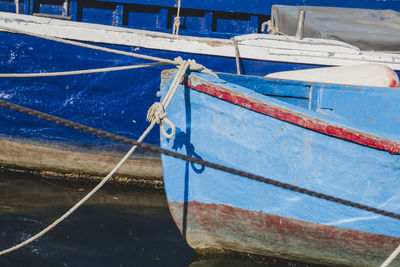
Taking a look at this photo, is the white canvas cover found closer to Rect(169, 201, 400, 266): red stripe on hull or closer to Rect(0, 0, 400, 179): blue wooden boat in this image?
Rect(0, 0, 400, 179): blue wooden boat

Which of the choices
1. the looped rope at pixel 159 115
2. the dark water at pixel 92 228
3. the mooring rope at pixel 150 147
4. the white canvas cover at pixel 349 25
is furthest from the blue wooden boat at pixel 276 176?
the white canvas cover at pixel 349 25

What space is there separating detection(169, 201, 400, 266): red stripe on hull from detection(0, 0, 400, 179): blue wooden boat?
1.45m

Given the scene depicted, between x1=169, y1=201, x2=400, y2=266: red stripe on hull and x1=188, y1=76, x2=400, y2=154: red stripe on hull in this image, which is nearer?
x1=188, y1=76, x2=400, y2=154: red stripe on hull

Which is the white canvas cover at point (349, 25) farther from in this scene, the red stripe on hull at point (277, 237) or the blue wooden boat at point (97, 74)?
the red stripe on hull at point (277, 237)

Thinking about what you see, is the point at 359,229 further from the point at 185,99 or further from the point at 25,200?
the point at 25,200

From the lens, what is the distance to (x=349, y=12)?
5508 millimetres

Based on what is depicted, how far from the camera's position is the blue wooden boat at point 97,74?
4145 millimetres

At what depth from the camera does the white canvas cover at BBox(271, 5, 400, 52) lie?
4660 millimetres

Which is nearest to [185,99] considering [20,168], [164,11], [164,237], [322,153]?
[322,153]

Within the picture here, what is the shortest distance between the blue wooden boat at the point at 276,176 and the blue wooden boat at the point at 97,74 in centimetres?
140

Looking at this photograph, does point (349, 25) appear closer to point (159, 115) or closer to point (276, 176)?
point (276, 176)

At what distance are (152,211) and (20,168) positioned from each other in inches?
61.4

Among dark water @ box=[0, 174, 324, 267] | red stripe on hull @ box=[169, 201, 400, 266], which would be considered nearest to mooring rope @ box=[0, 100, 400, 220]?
red stripe on hull @ box=[169, 201, 400, 266]

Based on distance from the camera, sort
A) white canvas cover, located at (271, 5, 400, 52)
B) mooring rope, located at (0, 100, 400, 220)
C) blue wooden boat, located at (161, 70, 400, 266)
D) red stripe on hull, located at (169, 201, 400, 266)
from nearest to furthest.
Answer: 1. mooring rope, located at (0, 100, 400, 220)
2. blue wooden boat, located at (161, 70, 400, 266)
3. red stripe on hull, located at (169, 201, 400, 266)
4. white canvas cover, located at (271, 5, 400, 52)
